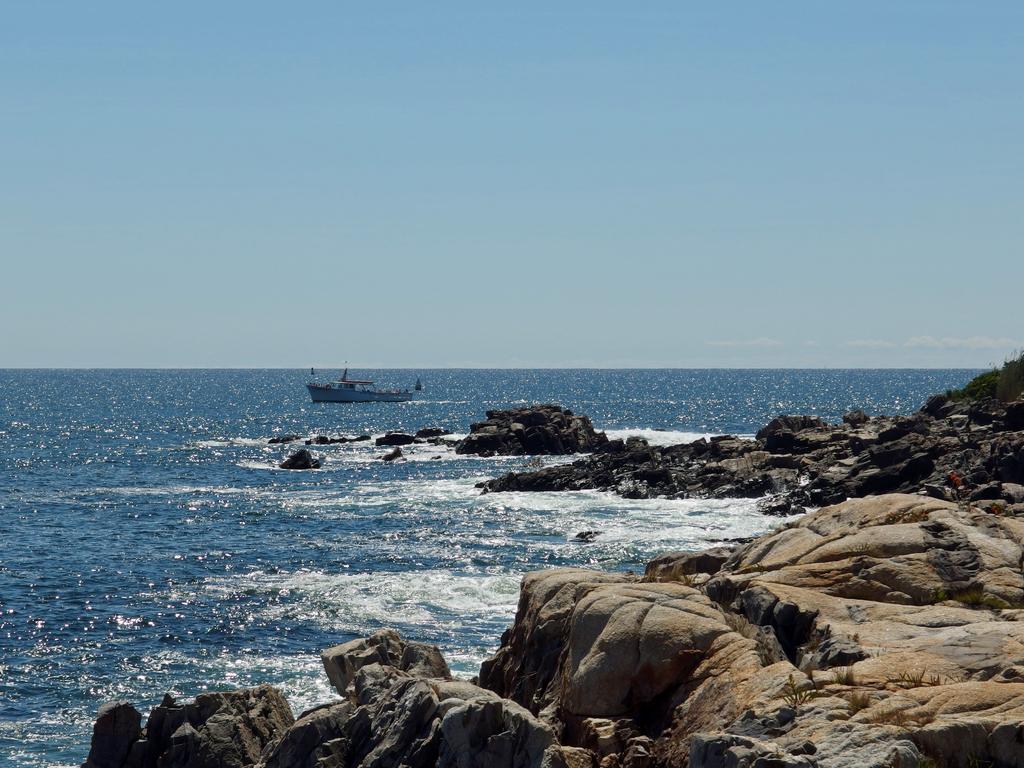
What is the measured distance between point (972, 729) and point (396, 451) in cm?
8712

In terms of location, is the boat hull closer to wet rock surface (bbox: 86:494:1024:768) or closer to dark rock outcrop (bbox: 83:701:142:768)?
dark rock outcrop (bbox: 83:701:142:768)

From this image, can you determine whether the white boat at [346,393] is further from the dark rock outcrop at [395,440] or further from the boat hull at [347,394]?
the dark rock outcrop at [395,440]

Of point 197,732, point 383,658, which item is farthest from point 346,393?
point 383,658

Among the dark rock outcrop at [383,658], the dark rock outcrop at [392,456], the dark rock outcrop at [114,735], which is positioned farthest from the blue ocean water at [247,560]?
the dark rock outcrop at [383,658]

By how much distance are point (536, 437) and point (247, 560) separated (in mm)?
50620

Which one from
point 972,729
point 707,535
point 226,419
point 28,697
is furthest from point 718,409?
point 972,729

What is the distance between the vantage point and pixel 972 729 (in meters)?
13.8

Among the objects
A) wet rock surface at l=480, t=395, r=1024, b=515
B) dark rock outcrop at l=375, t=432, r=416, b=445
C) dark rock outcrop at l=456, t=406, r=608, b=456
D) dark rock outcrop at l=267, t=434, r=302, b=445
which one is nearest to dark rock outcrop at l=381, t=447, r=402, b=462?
dark rock outcrop at l=456, t=406, r=608, b=456

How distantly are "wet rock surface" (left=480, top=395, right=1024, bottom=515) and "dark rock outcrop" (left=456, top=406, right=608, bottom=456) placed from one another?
29.8 ft

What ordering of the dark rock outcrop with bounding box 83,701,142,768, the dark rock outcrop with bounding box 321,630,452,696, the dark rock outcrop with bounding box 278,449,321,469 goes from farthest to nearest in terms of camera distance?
the dark rock outcrop with bounding box 278,449,321,469
the dark rock outcrop with bounding box 83,701,142,768
the dark rock outcrop with bounding box 321,630,452,696

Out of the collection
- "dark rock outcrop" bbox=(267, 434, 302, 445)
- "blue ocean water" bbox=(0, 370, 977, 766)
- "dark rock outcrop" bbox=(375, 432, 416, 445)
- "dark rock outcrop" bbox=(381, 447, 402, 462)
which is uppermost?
"dark rock outcrop" bbox=(375, 432, 416, 445)

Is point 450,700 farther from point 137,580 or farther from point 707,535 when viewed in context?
point 707,535

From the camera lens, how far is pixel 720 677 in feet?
56.6

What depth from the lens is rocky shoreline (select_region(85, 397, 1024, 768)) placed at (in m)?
14.4
